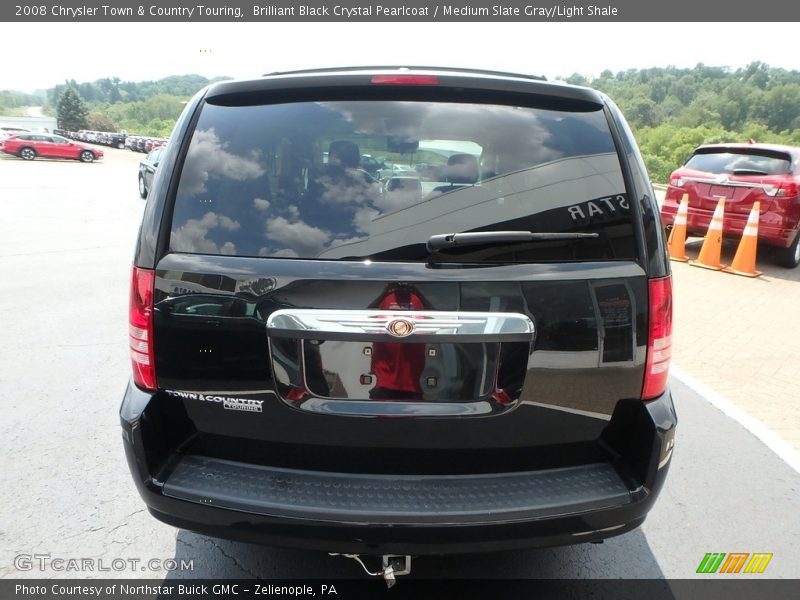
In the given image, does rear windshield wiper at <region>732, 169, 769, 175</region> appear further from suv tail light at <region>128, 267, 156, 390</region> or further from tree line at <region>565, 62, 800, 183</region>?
tree line at <region>565, 62, 800, 183</region>

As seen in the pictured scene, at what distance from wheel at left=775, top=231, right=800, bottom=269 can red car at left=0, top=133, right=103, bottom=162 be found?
3858 centimetres

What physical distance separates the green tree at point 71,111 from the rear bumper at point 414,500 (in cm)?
10879

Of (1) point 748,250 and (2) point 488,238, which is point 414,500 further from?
(1) point 748,250

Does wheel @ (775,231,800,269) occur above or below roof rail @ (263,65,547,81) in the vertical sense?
below

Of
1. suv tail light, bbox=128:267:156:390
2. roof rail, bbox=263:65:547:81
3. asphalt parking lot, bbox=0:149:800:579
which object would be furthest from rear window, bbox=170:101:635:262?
asphalt parking lot, bbox=0:149:800:579

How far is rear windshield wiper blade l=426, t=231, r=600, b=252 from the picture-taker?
73.9 inches

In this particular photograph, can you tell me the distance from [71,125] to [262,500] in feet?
362

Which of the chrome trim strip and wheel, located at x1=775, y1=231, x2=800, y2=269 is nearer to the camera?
the chrome trim strip

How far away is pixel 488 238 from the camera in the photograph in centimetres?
189

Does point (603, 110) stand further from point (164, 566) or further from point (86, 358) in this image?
point (86, 358)

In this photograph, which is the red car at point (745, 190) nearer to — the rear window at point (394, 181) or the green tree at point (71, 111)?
the rear window at point (394, 181)

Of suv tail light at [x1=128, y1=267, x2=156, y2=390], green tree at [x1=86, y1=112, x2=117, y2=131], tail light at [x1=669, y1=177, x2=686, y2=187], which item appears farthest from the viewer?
green tree at [x1=86, y1=112, x2=117, y2=131]

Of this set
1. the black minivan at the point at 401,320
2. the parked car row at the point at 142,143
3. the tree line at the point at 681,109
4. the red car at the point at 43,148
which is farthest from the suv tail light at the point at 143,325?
the tree line at the point at 681,109

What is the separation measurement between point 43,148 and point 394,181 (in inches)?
1647
